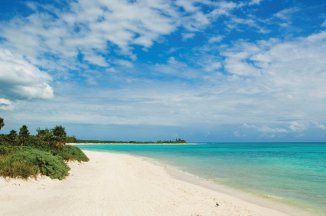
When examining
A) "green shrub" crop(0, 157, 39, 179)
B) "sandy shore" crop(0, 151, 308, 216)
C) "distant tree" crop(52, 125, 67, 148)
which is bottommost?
"sandy shore" crop(0, 151, 308, 216)

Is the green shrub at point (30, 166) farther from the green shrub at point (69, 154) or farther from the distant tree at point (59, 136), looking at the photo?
the distant tree at point (59, 136)

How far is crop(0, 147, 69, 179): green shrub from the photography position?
15797mm

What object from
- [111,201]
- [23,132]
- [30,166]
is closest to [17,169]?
[30,166]

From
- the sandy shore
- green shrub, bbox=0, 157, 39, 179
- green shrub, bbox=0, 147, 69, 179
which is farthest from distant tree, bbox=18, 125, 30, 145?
the sandy shore

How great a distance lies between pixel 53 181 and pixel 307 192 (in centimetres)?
1456

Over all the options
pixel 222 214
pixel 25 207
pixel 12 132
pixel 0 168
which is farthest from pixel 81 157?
pixel 222 214

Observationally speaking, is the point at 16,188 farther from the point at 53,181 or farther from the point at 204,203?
the point at 204,203

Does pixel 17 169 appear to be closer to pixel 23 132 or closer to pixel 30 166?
pixel 30 166

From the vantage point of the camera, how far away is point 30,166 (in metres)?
16.8

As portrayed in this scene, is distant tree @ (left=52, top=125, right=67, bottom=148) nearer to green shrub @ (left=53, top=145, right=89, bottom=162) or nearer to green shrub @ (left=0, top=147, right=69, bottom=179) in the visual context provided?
green shrub @ (left=53, top=145, right=89, bottom=162)

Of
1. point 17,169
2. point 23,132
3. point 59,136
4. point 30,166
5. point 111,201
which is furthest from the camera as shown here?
point 23,132

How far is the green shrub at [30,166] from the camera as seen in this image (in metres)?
15.8

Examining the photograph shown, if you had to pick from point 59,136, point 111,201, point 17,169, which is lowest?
point 111,201

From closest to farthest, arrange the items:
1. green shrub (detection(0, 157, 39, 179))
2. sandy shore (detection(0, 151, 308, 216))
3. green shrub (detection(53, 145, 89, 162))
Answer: sandy shore (detection(0, 151, 308, 216))
green shrub (detection(0, 157, 39, 179))
green shrub (detection(53, 145, 89, 162))
